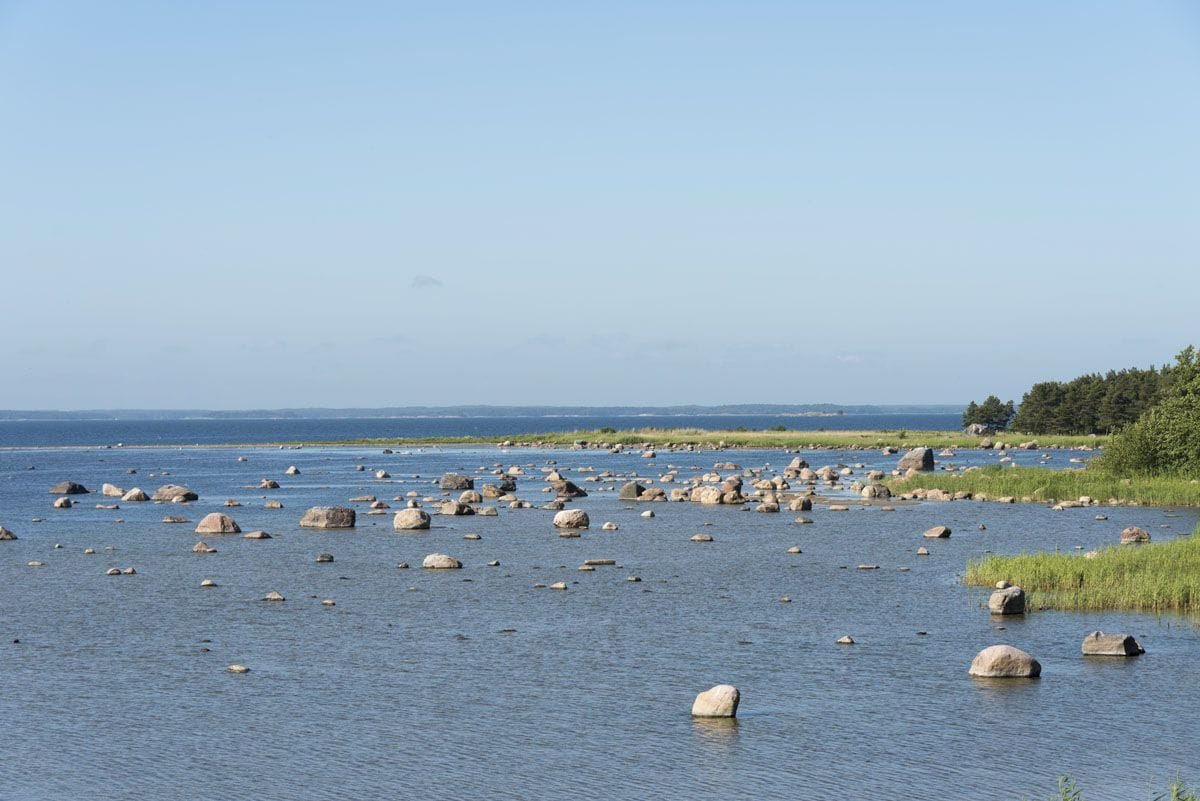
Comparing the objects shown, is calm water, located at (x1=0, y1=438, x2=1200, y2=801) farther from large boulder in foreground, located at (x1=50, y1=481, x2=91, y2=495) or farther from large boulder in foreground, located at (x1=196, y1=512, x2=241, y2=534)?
large boulder in foreground, located at (x1=50, y1=481, x2=91, y2=495)

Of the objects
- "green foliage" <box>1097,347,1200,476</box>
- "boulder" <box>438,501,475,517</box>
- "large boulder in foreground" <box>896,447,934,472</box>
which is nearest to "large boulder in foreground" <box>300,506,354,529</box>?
"boulder" <box>438,501,475,517</box>

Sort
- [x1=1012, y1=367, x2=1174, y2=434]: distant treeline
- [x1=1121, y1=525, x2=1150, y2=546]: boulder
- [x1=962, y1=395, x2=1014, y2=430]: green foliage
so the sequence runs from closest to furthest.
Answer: [x1=1121, y1=525, x2=1150, y2=546]: boulder < [x1=1012, y1=367, x2=1174, y2=434]: distant treeline < [x1=962, y1=395, x2=1014, y2=430]: green foliage

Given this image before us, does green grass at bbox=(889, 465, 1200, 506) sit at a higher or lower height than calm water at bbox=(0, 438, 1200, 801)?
higher

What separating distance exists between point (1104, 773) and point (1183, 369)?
6662 centimetres

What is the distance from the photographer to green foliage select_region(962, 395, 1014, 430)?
189625mm

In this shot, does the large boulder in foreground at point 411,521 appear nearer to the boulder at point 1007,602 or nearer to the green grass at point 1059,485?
the green grass at point 1059,485

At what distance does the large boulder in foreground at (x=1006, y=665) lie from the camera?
3017 centimetres

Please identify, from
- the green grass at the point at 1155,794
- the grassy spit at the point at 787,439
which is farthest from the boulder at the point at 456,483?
the grassy spit at the point at 787,439

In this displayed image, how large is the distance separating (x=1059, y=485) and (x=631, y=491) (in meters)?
26.0

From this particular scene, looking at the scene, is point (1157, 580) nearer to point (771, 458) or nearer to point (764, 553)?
point (764, 553)

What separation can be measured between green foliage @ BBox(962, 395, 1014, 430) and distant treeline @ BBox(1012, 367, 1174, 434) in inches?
188

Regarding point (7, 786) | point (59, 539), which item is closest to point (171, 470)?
point (59, 539)

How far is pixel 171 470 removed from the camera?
135 metres

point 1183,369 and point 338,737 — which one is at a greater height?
point 1183,369
